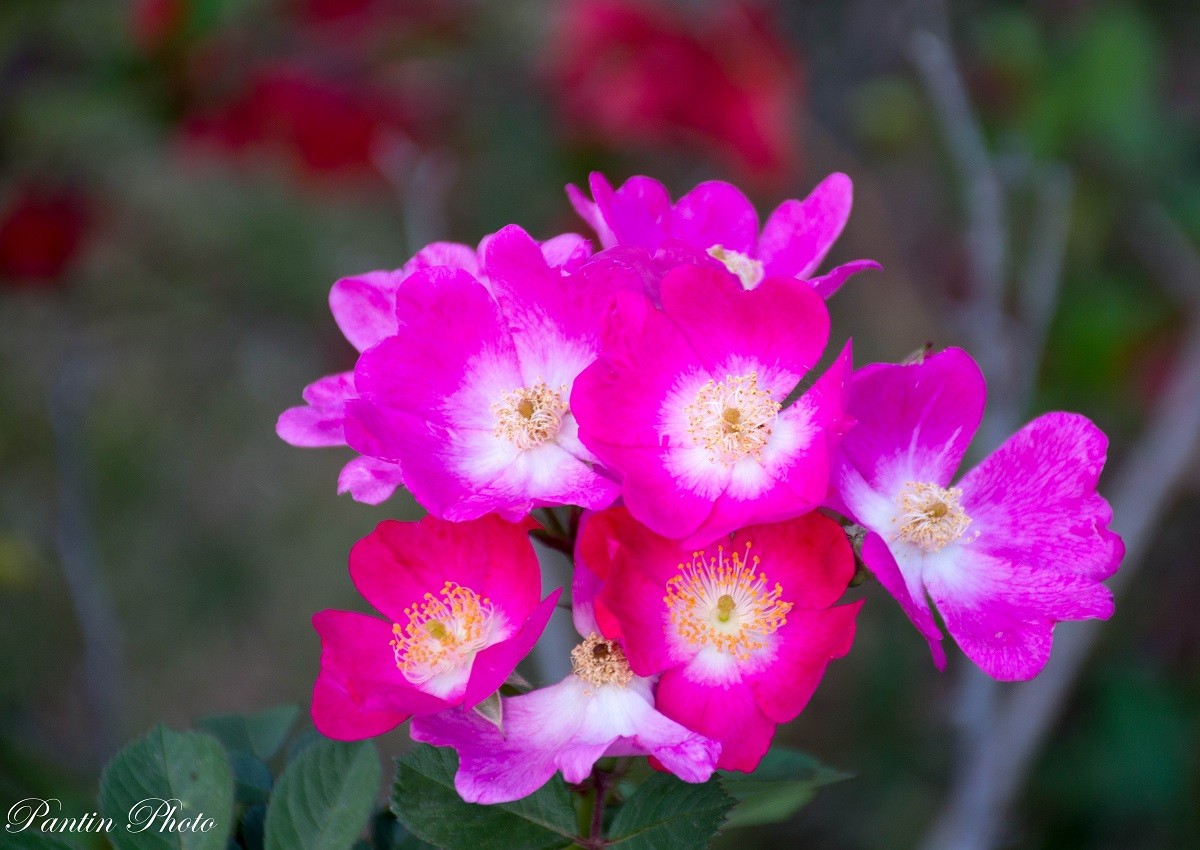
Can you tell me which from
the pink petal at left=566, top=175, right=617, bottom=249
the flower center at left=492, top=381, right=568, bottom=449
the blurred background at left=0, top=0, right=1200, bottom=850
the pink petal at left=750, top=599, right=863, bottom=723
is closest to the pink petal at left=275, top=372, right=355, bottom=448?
the flower center at left=492, top=381, right=568, bottom=449

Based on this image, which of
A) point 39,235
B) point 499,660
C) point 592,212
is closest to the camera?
point 499,660

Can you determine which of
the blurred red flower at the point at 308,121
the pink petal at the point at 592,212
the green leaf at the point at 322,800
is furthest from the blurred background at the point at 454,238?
the green leaf at the point at 322,800

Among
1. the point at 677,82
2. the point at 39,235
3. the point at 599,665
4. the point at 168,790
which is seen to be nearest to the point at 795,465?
the point at 599,665

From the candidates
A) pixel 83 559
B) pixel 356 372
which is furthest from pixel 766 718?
pixel 83 559

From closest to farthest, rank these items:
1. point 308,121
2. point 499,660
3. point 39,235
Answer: point 499,660 → point 39,235 → point 308,121

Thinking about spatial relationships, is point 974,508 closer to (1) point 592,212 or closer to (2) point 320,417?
(1) point 592,212

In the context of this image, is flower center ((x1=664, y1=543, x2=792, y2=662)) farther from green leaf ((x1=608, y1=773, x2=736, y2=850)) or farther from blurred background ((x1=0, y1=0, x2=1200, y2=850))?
blurred background ((x1=0, y1=0, x2=1200, y2=850))

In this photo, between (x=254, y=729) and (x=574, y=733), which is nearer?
(x=574, y=733)
